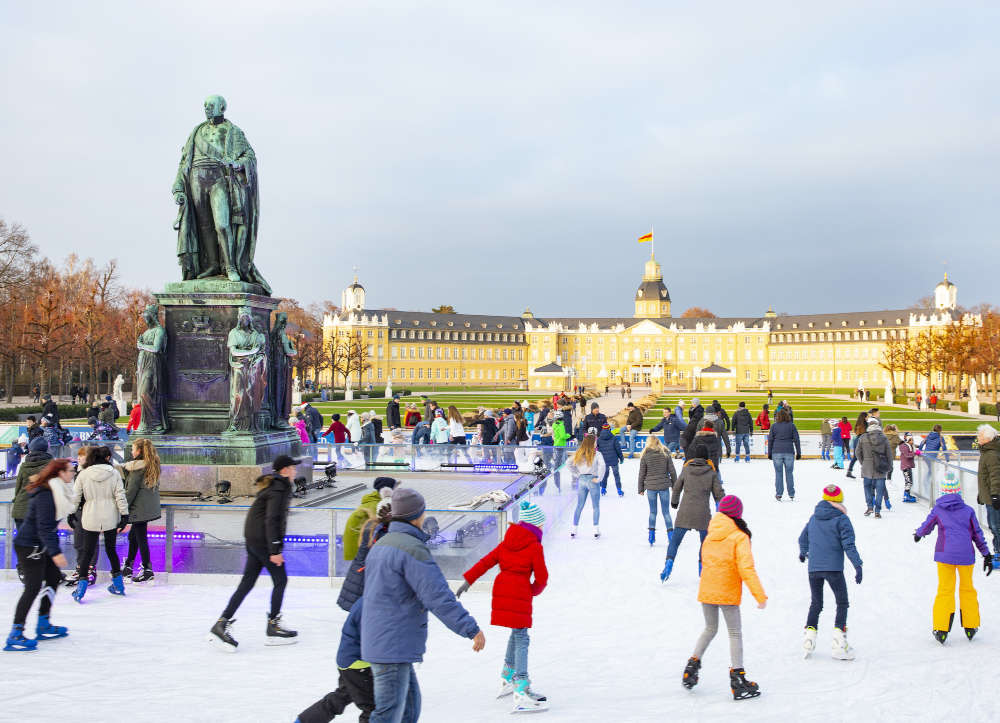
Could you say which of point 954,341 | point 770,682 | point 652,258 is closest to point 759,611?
point 770,682

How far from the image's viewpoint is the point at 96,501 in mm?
8641

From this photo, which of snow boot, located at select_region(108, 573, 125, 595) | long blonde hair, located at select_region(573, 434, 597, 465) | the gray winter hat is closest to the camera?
the gray winter hat

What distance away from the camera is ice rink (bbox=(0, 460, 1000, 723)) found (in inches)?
241

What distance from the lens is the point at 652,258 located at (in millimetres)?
167250

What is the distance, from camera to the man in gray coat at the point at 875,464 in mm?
14891

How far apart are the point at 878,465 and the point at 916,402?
55.2 metres

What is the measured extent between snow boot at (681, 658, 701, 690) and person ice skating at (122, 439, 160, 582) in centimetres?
593

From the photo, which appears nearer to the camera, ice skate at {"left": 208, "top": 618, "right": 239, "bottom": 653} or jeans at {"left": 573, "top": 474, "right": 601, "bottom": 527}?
ice skate at {"left": 208, "top": 618, "right": 239, "bottom": 653}

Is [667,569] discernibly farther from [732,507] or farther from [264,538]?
[264,538]

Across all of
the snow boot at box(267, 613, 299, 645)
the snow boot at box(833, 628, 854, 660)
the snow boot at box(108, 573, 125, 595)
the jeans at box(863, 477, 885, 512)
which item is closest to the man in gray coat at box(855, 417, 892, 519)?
the jeans at box(863, 477, 885, 512)

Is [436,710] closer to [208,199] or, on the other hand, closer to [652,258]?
[208,199]

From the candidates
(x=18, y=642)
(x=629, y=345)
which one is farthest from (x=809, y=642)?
(x=629, y=345)

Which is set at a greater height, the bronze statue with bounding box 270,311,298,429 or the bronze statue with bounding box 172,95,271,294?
the bronze statue with bounding box 172,95,271,294

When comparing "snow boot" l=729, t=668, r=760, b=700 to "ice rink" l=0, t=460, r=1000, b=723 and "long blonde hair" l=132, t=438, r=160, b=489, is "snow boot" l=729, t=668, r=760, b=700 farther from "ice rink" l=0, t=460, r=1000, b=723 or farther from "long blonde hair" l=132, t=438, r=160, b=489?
"long blonde hair" l=132, t=438, r=160, b=489
